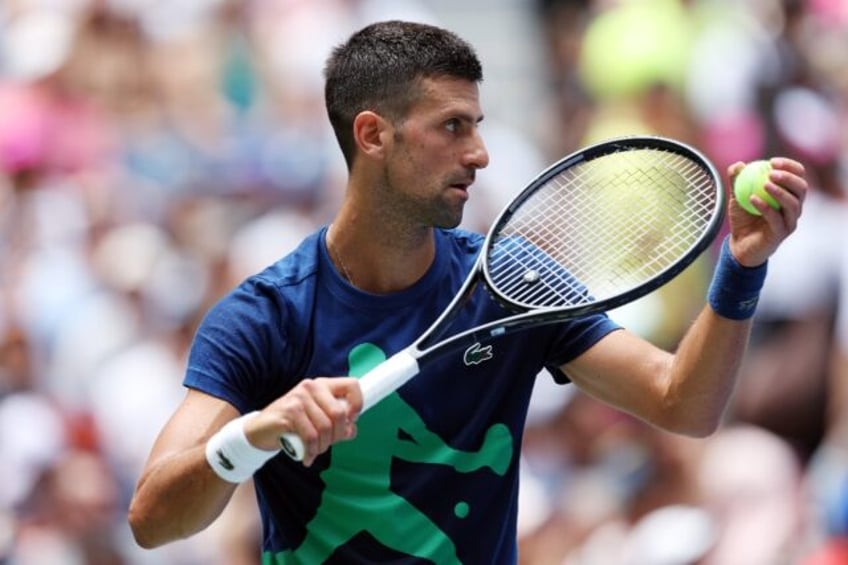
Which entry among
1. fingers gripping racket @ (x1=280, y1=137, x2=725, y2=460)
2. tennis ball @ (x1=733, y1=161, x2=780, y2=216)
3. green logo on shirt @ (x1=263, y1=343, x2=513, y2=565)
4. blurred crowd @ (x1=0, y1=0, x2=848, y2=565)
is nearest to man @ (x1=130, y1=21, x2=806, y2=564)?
green logo on shirt @ (x1=263, y1=343, x2=513, y2=565)

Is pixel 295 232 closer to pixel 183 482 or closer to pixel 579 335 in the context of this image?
pixel 579 335

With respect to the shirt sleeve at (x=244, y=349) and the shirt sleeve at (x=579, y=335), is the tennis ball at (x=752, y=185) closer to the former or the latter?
the shirt sleeve at (x=579, y=335)

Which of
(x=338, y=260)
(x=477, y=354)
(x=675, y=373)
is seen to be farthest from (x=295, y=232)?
(x=675, y=373)

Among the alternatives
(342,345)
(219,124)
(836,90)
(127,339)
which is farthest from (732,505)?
(219,124)

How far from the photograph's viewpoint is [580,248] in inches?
181

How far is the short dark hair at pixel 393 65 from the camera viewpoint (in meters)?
4.28

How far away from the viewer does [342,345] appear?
170 inches

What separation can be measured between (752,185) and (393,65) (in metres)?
0.85

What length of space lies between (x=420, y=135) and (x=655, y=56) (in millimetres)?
4820

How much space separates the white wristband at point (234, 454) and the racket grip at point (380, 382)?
0.06 metres

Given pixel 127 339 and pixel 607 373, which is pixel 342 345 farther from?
pixel 127 339

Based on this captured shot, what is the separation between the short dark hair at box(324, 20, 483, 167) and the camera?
14.0 feet

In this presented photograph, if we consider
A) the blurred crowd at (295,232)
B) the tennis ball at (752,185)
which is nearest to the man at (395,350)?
the tennis ball at (752,185)

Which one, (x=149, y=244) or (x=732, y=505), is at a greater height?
(x=149, y=244)
